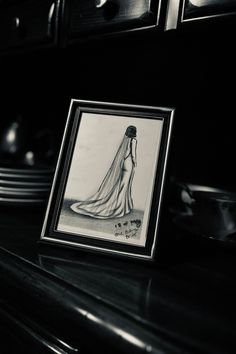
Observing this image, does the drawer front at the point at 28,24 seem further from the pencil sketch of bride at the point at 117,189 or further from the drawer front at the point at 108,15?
the pencil sketch of bride at the point at 117,189

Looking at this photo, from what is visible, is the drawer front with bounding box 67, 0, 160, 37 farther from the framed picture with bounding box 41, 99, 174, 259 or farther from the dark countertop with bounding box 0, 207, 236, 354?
the dark countertop with bounding box 0, 207, 236, 354

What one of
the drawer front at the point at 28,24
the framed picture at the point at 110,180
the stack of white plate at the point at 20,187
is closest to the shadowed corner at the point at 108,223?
the framed picture at the point at 110,180

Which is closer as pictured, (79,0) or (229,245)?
(229,245)

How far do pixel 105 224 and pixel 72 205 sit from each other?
2.1 inches

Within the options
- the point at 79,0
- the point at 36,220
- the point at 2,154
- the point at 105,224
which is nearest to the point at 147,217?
the point at 105,224

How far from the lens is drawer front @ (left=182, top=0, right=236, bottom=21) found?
1.57 ft

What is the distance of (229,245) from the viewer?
22.6 inches

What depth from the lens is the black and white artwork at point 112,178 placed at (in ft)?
1.56

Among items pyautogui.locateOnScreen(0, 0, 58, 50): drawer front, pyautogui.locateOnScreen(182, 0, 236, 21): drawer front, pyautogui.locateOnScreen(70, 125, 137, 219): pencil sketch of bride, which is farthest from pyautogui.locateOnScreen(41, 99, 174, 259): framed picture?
pyautogui.locateOnScreen(0, 0, 58, 50): drawer front

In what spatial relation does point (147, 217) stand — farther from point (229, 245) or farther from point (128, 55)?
point (128, 55)

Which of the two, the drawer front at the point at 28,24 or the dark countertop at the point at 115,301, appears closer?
the dark countertop at the point at 115,301
